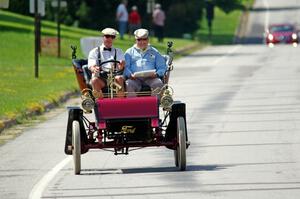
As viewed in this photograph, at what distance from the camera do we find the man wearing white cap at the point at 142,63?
17344 millimetres

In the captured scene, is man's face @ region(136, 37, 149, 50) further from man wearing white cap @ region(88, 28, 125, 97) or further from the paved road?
the paved road

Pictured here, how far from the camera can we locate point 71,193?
14.1m

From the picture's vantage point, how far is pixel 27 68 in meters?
38.2

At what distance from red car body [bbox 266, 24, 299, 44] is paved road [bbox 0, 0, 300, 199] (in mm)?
36945

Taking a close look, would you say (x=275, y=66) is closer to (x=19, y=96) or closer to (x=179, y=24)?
(x=19, y=96)

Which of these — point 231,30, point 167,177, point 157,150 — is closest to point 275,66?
point 157,150

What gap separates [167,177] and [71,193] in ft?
5.59

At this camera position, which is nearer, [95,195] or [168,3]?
[95,195]

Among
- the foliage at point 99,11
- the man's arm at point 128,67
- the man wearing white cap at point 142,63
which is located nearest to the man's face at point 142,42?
the man wearing white cap at point 142,63

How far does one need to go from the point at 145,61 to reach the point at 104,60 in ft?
1.97

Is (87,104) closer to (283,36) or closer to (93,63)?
(93,63)

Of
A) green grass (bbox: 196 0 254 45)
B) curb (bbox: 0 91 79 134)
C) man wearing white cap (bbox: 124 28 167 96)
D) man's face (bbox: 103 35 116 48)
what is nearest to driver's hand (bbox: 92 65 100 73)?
man wearing white cap (bbox: 124 28 167 96)

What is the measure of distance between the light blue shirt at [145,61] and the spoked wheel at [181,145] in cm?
147

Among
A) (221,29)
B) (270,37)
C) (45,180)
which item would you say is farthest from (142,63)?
(221,29)
